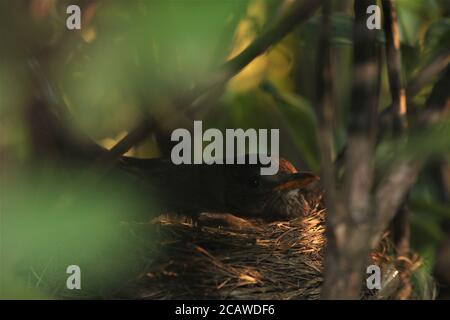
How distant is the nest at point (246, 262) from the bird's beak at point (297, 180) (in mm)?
76

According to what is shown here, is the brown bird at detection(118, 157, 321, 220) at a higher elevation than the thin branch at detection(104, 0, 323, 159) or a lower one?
lower

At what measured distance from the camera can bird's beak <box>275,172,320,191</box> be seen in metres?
1.47

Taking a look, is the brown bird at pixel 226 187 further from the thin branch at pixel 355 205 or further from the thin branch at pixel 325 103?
the thin branch at pixel 355 205

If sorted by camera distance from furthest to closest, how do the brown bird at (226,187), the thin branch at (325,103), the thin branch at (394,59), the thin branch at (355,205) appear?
1. the thin branch at (394,59)
2. the brown bird at (226,187)
3. the thin branch at (325,103)
4. the thin branch at (355,205)

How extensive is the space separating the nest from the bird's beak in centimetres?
8

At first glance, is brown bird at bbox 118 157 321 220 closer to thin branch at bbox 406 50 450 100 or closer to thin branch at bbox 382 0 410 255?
thin branch at bbox 382 0 410 255

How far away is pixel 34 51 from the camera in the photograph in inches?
48.3

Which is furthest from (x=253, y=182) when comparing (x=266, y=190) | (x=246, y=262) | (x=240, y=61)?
(x=240, y=61)

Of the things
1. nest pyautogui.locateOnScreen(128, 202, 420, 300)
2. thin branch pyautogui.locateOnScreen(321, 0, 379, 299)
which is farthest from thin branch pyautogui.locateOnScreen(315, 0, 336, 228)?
nest pyautogui.locateOnScreen(128, 202, 420, 300)

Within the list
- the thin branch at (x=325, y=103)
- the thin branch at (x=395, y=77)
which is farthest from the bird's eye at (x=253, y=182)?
the thin branch at (x=395, y=77)

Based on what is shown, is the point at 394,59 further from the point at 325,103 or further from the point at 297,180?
the point at 297,180

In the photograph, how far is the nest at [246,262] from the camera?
1.32 metres

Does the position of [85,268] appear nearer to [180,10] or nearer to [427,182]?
[180,10]
